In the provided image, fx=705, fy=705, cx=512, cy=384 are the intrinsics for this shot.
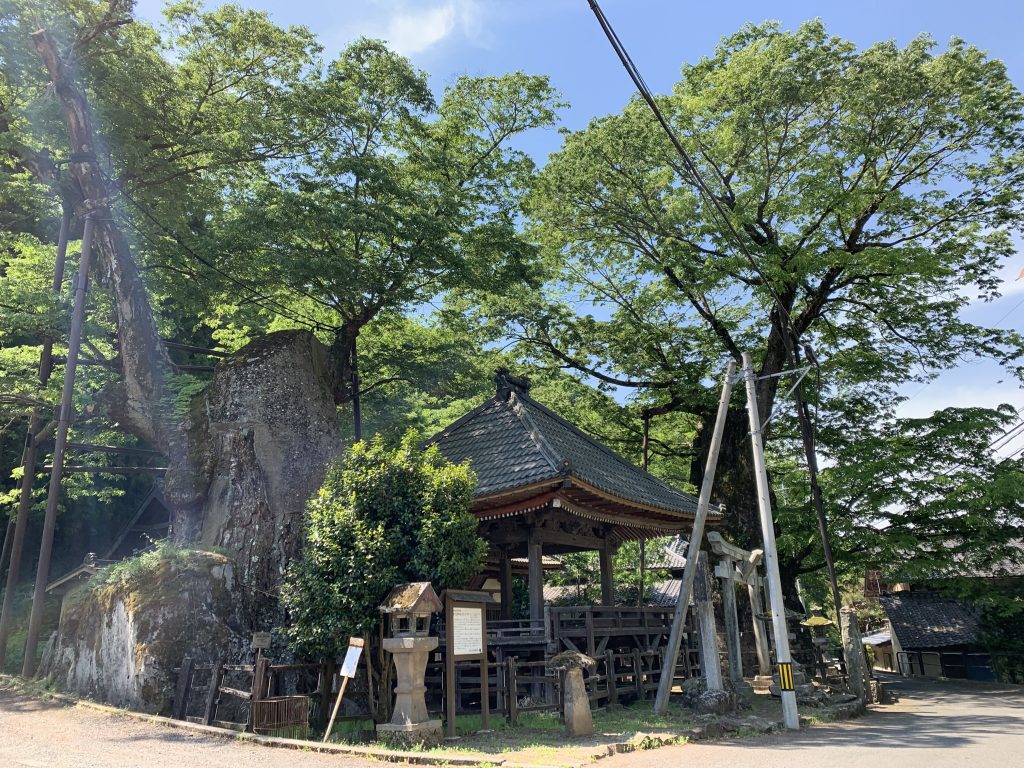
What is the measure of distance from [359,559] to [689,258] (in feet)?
46.4

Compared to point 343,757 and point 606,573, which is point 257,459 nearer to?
point 343,757

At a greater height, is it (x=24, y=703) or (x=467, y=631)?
(x=467, y=631)

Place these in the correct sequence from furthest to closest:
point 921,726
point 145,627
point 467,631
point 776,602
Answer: point 921,726
point 776,602
point 145,627
point 467,631

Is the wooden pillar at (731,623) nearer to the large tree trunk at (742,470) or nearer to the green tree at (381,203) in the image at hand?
the large tree trunk at (742,470)

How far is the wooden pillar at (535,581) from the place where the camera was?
1214cm

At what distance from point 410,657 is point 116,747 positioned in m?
3.40

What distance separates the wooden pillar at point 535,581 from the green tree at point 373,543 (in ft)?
8.09

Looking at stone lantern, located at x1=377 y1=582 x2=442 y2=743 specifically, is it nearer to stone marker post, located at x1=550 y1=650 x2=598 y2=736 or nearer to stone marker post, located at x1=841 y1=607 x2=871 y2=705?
stone marker post, located at x1=550 y1=650 x2=598 y2=736

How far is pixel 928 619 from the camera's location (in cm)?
3103

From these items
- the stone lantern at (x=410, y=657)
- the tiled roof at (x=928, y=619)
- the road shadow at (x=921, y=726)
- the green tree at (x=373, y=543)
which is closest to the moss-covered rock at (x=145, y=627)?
the green tree at (x=373, y=543)

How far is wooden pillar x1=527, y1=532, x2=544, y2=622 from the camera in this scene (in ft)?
39.8

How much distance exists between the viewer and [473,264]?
55.8ft

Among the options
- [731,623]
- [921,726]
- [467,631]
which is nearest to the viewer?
[467,631]

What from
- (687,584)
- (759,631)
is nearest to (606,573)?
(687,584)
